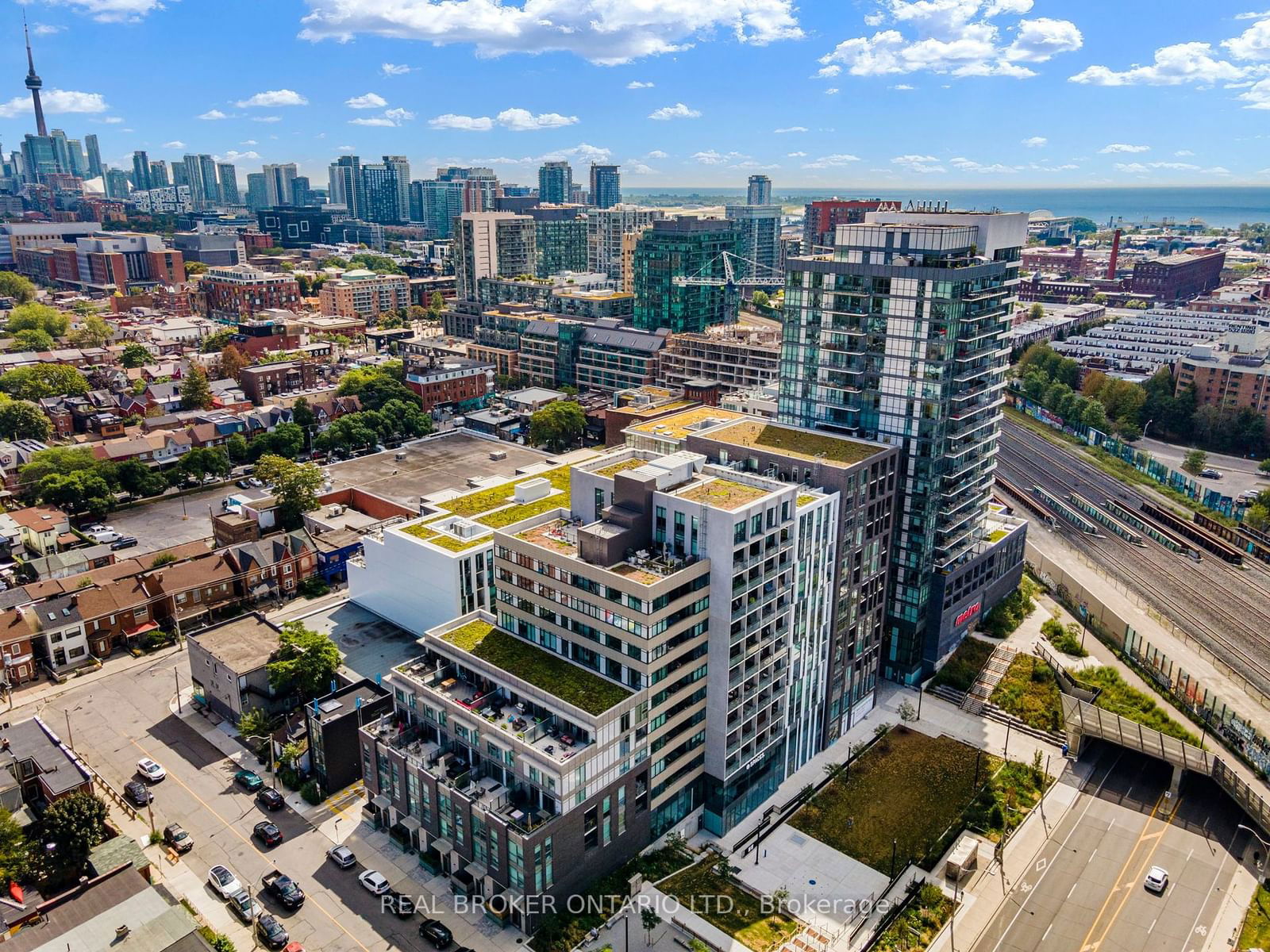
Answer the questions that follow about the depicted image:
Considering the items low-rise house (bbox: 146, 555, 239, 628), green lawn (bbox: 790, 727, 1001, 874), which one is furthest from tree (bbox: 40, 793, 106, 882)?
green lawn (bbox: 790, 727, 1001, 874)

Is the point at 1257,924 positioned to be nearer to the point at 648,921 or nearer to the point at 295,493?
the point at 648,921

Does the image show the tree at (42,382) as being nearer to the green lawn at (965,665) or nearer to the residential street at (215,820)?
the residential street at (215,820)

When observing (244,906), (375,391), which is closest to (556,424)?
(375,391)

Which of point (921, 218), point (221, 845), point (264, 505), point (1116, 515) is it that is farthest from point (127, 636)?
point (1116, 515)

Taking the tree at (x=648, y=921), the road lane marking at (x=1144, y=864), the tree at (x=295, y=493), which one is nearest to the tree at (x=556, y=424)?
the tree at (x=295, y=493)

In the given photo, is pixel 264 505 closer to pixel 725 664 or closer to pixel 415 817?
pixel 415 817

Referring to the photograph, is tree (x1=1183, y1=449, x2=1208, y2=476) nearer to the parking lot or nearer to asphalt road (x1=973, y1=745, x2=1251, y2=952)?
asphalt road (x1=973, y1=745, x2=1251, y2=952)
